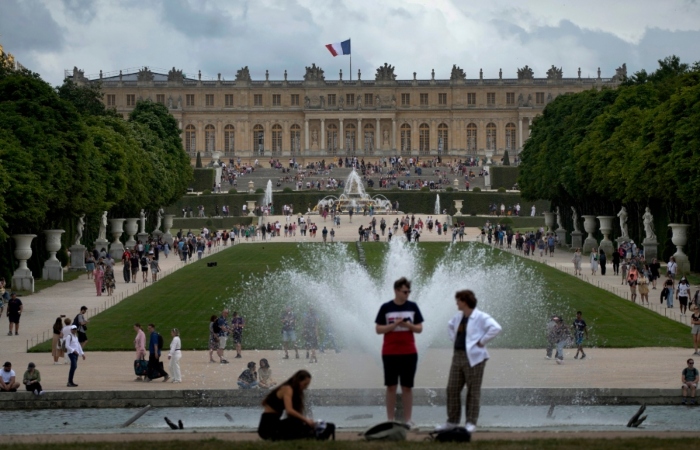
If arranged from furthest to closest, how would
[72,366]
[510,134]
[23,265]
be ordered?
1. [510,134]
2. [23,265]
3. [72,366]

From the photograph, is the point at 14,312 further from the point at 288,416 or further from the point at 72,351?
the point at 288,416

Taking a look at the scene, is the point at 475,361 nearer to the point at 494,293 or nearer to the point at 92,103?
the point at 494,293

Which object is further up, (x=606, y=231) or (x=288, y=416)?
(x=606, y=231)

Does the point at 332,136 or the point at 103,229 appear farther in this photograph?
the point at 332,136

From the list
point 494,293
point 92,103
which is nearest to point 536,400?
point 494,293

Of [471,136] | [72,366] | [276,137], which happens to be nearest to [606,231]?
[72,366]

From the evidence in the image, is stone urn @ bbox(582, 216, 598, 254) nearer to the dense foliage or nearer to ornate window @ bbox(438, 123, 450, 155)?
the dense foliage

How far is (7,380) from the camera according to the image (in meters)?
21.3

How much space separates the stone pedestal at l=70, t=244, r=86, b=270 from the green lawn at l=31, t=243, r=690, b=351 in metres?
4.07

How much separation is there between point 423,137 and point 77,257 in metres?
84.4

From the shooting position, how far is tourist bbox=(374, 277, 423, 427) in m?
14.4

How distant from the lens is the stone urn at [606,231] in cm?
5756

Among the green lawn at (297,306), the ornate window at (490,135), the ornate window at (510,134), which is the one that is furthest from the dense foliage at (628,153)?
the ornate window at (490,135)

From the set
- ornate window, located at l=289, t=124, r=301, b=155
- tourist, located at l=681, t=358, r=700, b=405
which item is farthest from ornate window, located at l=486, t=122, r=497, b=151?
tourist, located at l=681, t=358, r=700, b=405
